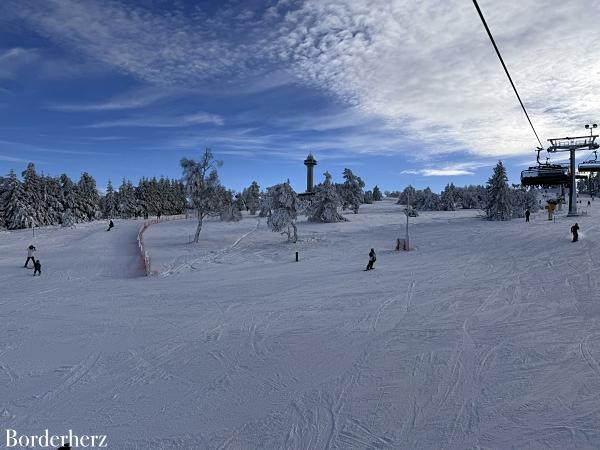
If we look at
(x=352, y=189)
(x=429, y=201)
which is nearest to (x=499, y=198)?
(x=352, y=189)

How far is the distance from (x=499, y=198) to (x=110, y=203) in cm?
7741

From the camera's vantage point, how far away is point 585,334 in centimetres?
972

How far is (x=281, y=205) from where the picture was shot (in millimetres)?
33094

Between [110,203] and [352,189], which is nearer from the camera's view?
[352,189]

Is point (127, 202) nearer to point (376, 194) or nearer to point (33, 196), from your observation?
point (33, 196)

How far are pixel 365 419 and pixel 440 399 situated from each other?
166 cm

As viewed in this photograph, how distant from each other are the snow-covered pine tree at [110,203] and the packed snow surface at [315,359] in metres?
68.7

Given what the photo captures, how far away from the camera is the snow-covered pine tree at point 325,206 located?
5241 centimetres

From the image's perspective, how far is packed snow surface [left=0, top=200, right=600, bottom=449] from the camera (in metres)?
6.43

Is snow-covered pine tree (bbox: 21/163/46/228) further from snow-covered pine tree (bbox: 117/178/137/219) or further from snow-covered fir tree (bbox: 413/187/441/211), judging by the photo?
snow-covered fir tree (bbox: 413/187/441/211)

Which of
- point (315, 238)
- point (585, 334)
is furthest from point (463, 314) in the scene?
point (315, 238)

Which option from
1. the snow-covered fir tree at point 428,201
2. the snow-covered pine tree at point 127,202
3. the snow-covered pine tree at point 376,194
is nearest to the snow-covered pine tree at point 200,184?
the snow-covered pine tree at point 127,202

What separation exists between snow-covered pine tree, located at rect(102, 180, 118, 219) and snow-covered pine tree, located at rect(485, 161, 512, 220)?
74.9 meters

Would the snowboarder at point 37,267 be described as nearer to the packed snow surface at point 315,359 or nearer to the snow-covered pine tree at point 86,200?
the packed snow surface at point 315,359
